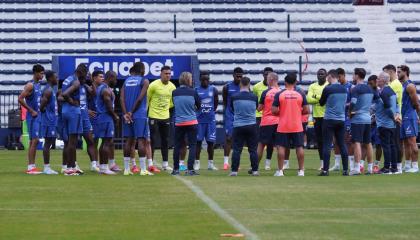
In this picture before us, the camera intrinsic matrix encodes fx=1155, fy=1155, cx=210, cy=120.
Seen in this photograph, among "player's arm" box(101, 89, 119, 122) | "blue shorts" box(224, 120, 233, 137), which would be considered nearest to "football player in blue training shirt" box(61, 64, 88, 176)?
"player's arm" box(101, 89, 119, 122)

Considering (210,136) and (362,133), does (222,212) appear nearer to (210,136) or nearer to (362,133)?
(362,133)

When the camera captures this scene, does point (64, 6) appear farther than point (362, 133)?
Yes

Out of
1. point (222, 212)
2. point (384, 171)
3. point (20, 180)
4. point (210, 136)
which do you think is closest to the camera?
point (222, 212)

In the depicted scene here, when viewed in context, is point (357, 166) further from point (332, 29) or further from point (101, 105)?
point (332, 29)

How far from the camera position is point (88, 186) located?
17516 millimetres

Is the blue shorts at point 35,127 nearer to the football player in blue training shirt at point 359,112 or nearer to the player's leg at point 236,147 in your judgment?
the player's leg at point 236,147

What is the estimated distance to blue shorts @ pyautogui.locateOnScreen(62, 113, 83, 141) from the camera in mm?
20281

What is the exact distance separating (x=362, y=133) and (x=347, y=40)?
67.6ft

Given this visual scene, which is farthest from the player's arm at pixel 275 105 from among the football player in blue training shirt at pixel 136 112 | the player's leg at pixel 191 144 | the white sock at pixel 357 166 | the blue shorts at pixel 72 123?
the blue shorts at pixel 72 123

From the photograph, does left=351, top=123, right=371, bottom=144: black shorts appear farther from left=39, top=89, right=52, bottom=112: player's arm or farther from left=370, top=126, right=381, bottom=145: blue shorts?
left=39, top=89, right=52, bottom=112: player's arm

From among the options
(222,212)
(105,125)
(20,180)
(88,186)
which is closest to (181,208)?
(222,212)

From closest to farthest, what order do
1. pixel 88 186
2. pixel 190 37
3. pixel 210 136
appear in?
pixel 88 186 < pixel 210 136 < pixel 190 37

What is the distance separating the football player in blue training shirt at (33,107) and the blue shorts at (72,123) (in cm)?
64

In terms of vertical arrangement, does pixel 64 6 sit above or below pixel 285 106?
above
